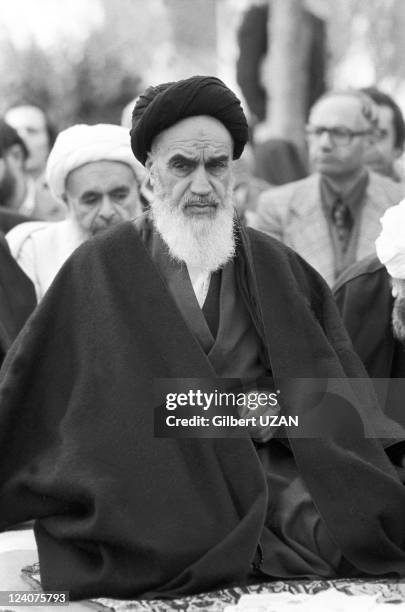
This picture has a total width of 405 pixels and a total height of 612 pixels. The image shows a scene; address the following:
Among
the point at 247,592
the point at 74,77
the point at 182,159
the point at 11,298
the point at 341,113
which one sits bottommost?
the point at 247,592

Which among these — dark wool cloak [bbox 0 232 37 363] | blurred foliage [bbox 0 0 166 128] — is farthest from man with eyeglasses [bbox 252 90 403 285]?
blurred foliage [bbox 0 0 166 128]

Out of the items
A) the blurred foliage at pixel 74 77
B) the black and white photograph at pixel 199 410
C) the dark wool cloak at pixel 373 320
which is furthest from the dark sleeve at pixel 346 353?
the blurred foliage at pixel 74 77

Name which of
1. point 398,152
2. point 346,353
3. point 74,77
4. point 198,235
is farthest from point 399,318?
point 74,77

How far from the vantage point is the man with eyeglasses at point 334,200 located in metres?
8.10

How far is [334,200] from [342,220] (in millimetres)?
140

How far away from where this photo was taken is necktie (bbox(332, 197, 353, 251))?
819cm

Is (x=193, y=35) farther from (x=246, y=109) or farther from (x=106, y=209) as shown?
(x=106, y=209)

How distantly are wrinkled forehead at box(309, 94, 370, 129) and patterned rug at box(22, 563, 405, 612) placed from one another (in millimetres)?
4015

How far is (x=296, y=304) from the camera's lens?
5508 millimetres

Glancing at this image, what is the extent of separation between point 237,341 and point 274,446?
448 mm

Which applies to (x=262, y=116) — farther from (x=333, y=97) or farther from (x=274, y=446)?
(x=274, y=446)

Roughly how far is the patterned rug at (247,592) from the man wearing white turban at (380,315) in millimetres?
1001

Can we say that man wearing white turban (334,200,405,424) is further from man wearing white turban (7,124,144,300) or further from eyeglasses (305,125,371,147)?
eyeglasses (305,125,371,147)

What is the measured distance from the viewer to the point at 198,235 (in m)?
5.60
